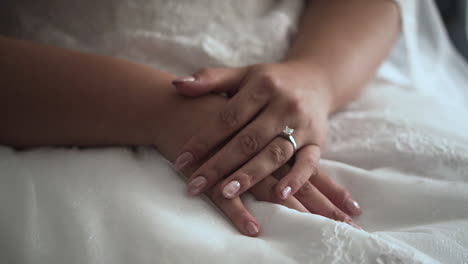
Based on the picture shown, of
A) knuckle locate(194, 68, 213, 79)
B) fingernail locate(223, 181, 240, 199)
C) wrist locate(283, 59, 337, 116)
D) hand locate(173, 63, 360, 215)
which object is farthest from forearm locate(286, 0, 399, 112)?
fingernail locate(223, 181, 240, 199)

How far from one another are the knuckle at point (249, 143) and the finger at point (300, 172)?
73 millimetres

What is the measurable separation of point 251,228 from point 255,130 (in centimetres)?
18

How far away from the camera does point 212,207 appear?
54 cm

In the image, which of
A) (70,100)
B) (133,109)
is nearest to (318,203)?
(133,109)

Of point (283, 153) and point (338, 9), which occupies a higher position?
point (338, 9)

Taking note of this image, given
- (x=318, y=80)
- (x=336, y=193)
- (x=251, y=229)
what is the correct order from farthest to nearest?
(x=318, y=80) → (x=336, y=193) → (x=251, y=229)

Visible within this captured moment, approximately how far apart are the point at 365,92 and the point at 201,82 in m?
0.50

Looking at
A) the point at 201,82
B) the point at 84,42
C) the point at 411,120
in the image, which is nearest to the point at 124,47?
the point at 84,42

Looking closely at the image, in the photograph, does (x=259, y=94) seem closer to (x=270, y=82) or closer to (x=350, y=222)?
(x=270, y=82)

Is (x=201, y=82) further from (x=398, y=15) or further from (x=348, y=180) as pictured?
(x=398, y=15)

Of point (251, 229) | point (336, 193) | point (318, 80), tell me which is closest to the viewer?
point (251, 229)

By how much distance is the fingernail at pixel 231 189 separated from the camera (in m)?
0.54

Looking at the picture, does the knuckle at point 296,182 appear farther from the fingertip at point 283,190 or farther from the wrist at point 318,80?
the wrist at point 318,80

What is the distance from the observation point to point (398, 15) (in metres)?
0.93
